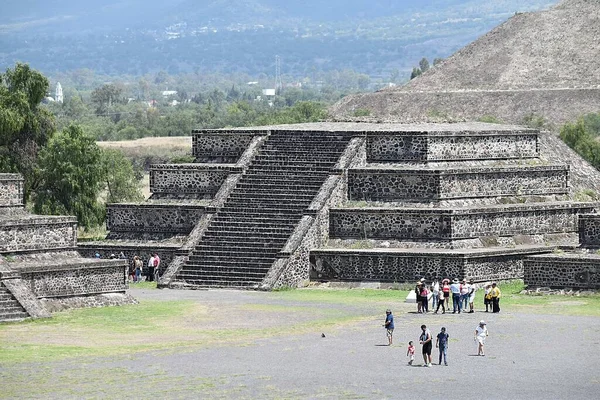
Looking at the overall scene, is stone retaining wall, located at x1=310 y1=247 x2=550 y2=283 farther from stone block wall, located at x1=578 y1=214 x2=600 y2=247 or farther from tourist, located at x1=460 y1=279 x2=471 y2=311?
tourist, located at x1=460 y1=279 x2=471 y2=311

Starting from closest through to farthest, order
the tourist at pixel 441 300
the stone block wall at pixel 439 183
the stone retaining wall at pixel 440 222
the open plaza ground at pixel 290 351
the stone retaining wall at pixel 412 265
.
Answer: the open plaza ground at pixel 290 351 < the tourist at pixel 441 300 < the stone retaining wall at pixel 412 265 < the stone retaining wall at pixel 440 222 < the stone block wall at pixel 439 183

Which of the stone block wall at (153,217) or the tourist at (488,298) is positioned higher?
the stone block wall at (153,217)

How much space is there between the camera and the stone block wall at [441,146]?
4925 centimetres

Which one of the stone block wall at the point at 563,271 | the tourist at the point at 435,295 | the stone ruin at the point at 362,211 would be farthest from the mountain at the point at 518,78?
the tourist at the point at 435,295

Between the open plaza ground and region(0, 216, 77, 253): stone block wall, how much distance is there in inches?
83.5

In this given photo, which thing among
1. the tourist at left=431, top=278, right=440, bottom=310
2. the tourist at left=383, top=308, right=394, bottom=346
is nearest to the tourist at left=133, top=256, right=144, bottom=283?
the tourist at left=431, top=278, right=440, bottom=310

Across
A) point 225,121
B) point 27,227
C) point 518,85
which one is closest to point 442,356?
point 27,227

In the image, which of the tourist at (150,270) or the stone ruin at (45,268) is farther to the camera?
the tourist at (150,270)

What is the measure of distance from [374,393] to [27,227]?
44.9ft

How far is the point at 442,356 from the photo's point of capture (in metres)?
34.1

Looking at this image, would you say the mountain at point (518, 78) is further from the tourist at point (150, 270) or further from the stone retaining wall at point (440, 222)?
the tourist at point (150, 270)

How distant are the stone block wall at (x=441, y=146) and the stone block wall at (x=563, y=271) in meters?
5.79

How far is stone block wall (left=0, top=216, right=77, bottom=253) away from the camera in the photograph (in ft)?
135

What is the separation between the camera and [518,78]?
154 metres
